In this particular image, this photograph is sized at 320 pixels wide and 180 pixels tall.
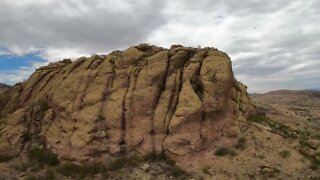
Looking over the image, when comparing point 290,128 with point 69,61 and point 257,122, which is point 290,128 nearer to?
point 257,122

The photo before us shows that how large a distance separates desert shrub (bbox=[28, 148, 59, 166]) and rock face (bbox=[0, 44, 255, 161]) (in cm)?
36

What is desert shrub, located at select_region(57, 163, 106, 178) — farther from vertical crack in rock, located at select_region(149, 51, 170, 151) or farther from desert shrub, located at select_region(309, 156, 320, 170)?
desert shrub, located at select_region(309, 156, 320, 170)

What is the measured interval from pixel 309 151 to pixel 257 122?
3.26m

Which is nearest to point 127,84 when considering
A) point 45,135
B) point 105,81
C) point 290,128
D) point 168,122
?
point 105,81

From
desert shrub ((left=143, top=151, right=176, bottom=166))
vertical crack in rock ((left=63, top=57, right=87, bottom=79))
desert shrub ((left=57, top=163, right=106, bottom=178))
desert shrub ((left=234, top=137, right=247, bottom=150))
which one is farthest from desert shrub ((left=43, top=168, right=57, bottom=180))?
desert shrub ((left=234, top=137, right=247, bottom=150))

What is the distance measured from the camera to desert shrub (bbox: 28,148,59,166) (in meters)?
20.7

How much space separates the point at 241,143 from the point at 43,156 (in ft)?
31.6

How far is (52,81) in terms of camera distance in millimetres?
25031

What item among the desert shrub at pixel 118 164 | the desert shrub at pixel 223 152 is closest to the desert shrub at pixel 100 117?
the desert shrub at pixel 118 164

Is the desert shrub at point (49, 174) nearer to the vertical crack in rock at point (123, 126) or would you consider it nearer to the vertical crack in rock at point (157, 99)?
the vertical crack in rock at point (123, 126)

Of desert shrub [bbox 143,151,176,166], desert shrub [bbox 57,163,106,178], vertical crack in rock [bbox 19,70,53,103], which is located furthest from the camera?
vertical crack in rock [bbox 19,70,53,103]

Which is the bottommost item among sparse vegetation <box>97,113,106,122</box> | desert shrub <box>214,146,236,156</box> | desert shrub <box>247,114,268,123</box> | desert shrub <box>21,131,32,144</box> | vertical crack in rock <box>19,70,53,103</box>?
desert shrub <box>214,146,236,156</box>

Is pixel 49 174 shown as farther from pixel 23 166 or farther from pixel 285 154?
pixel 285 154

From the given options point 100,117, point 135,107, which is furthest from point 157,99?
point 100,117
